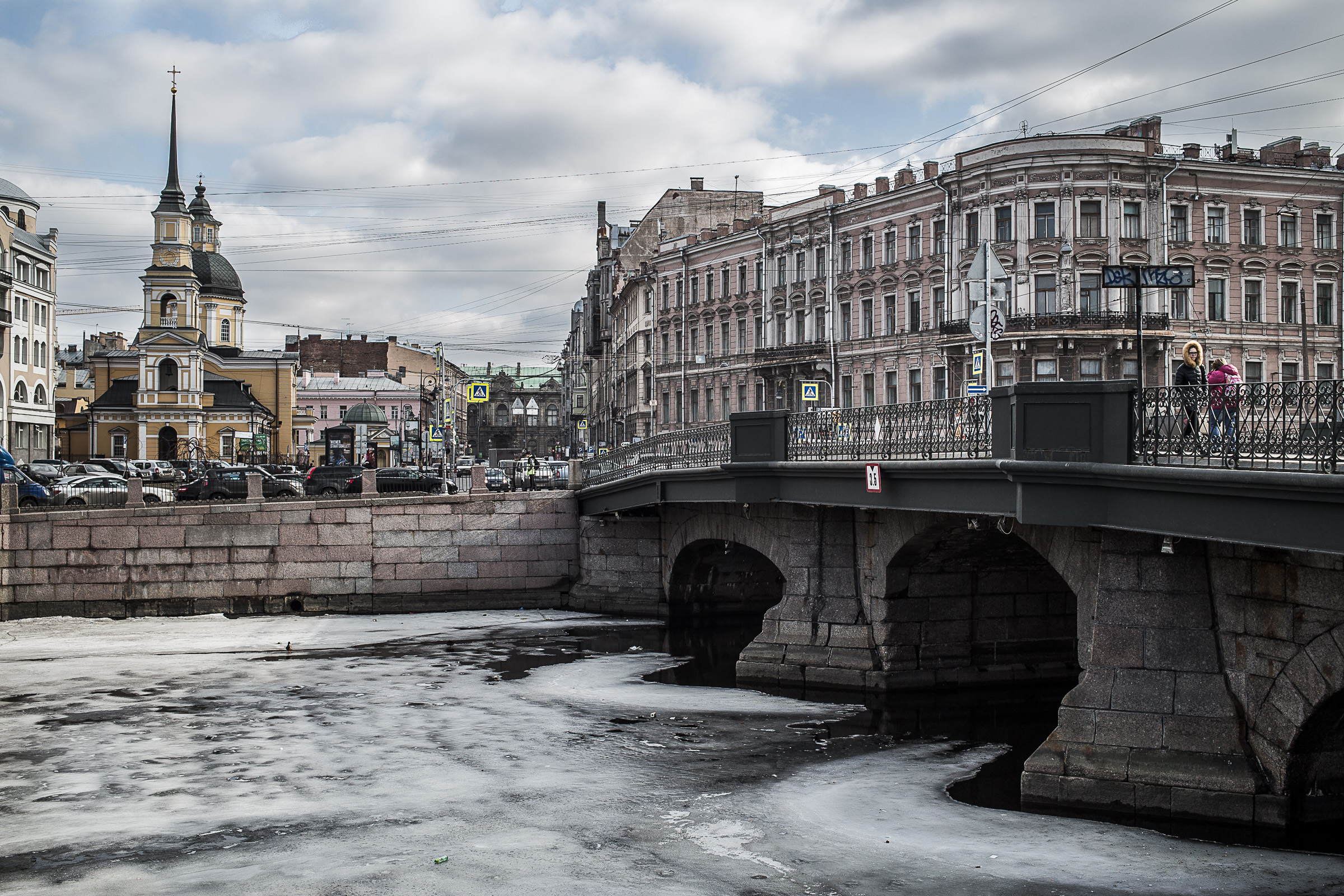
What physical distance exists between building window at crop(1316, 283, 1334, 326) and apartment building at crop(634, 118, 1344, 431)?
0.19 feet

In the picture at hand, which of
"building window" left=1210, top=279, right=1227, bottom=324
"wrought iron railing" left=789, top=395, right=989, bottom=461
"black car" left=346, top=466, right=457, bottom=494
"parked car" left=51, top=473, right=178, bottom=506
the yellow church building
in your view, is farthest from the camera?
the yellow church building

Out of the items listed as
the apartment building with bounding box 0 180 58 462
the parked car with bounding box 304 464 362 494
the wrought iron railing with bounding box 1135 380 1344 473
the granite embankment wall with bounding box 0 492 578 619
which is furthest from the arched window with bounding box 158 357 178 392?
the wrought iron railing with bounding box 1135 380 1344 473

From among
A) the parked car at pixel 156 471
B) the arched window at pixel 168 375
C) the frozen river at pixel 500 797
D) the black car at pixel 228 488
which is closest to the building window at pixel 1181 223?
the frozen river at pixel 500 797

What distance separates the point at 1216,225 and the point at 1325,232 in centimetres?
461

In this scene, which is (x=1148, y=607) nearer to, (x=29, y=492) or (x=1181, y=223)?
(x=1181, y=223)

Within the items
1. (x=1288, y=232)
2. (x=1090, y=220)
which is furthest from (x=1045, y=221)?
(x=1288, y=232)

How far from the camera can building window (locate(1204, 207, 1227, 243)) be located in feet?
146

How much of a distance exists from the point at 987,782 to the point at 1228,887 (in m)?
4.59

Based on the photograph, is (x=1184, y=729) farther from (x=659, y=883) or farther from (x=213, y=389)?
(x=213, y=389)

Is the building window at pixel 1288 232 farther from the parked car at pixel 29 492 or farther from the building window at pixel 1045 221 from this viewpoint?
the parked car at pixel 29 492

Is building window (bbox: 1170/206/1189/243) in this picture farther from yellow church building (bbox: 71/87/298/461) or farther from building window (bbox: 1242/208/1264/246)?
yellow church building (bbox: 71/87/298/461)

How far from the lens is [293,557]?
3278 cm

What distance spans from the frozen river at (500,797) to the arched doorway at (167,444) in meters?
59.9

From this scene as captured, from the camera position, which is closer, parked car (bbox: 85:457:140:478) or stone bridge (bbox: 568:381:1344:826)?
stone bridge (bbox: 568:381:1344:826)
